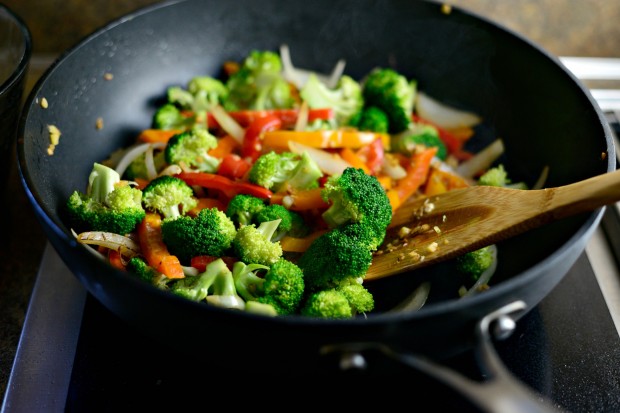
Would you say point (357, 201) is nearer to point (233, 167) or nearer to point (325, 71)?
point (233, 167)

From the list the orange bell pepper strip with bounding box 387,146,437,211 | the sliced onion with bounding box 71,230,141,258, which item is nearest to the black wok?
the sliced onion with bounding box 71,230,141,258

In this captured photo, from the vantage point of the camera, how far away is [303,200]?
1.50m

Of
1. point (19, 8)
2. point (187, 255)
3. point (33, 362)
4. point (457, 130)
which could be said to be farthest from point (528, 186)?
point (19, 8)

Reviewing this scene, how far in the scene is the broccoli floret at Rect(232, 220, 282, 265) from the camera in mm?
1357

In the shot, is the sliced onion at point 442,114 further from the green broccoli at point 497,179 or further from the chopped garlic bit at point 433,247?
the chopped garlic bit at point 433,247

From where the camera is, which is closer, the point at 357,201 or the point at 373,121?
the point at 357,201

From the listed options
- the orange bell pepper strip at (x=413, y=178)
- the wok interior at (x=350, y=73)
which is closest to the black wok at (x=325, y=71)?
the wok interior at (x=350, y=73)

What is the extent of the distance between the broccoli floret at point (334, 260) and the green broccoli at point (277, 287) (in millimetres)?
43

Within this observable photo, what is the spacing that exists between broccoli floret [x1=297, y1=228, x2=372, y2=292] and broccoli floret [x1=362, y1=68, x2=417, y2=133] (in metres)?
0.55

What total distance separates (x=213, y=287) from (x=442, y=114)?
92cm

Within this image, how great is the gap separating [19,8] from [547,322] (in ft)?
6.07

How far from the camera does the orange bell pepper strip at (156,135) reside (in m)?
1.68

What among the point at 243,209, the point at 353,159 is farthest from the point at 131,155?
the point at 353,159

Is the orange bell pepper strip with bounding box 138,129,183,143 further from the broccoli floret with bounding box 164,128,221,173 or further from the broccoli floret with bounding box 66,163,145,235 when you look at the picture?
the broccoli floret with bounding box 66,163,145,235
